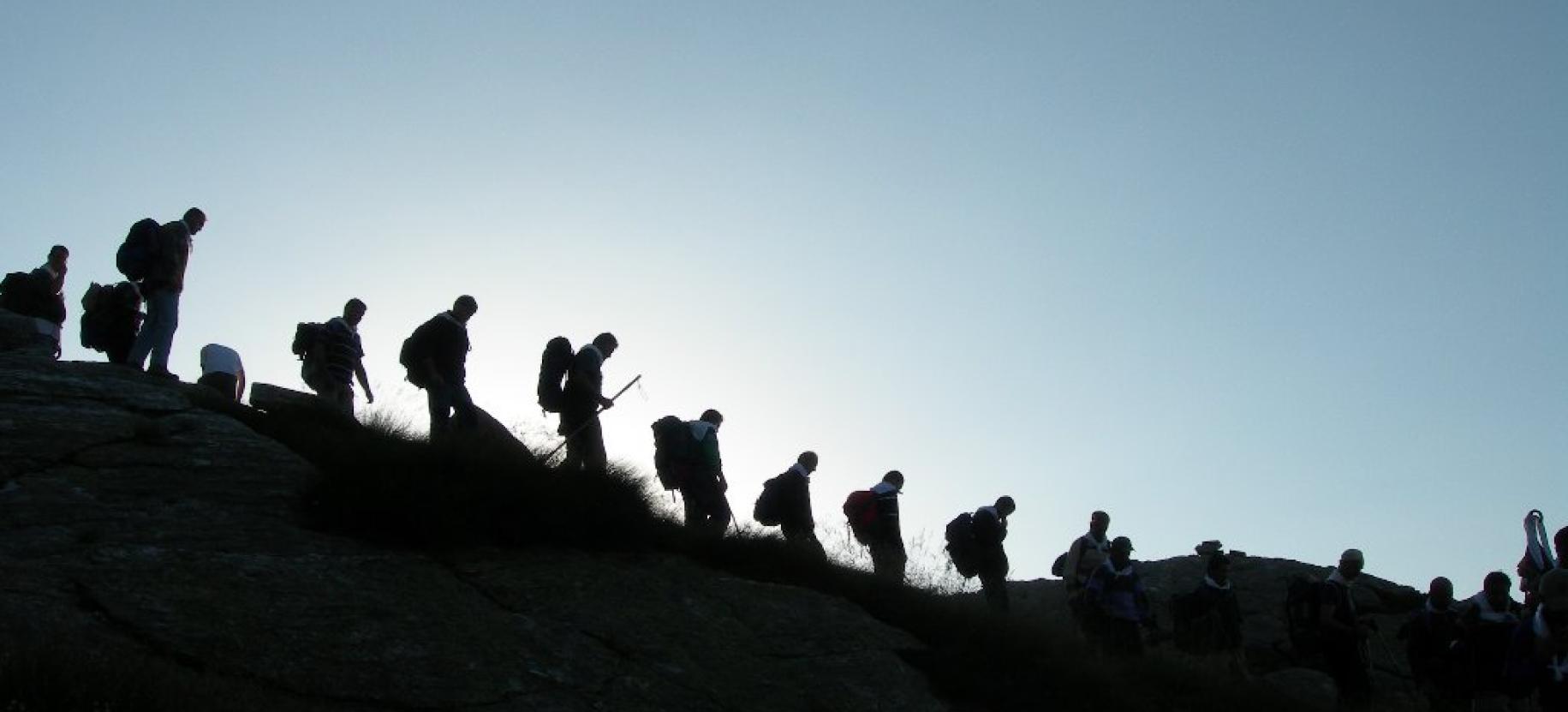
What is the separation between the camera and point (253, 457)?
1065 cm

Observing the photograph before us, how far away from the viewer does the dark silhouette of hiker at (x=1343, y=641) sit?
12.1 meters

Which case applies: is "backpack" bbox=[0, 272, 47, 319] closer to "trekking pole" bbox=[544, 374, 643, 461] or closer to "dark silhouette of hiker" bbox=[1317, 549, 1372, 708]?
"trekking pole" bbox=[544, 374, 643, 461]

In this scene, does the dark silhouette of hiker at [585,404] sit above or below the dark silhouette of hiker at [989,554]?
above

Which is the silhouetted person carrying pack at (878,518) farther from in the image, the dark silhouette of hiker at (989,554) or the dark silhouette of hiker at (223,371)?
the dark silhouette of hiker at (223,371)

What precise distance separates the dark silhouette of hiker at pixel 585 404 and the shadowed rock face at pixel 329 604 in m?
2.74

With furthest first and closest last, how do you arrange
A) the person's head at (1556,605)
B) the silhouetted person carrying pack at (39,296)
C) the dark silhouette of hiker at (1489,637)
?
the silhouetted person carrying pack at (39,296) → the dark silhouette of hiker at (1489,637) → the person's head at (1556,605)

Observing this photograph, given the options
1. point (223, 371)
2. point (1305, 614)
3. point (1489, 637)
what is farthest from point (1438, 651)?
point (223, 371)

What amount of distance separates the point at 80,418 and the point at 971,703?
6767 mm

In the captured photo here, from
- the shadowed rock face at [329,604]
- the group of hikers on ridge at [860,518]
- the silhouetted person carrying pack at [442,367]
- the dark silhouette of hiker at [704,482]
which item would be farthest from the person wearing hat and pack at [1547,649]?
the silhouetted person carrying pack at [442,367]

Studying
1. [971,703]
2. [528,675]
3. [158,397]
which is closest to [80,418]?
[158,397]

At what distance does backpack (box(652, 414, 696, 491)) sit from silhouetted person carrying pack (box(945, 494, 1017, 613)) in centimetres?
269

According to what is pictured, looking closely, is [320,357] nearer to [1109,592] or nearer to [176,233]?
[176,233]

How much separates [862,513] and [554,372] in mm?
3304

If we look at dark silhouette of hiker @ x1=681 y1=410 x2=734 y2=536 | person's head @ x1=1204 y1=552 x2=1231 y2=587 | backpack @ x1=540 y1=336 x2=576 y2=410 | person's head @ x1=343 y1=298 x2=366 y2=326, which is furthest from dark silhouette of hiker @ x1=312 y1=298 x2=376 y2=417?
person's head @ x1=1204 y1=552 x2=1231 y2=587
